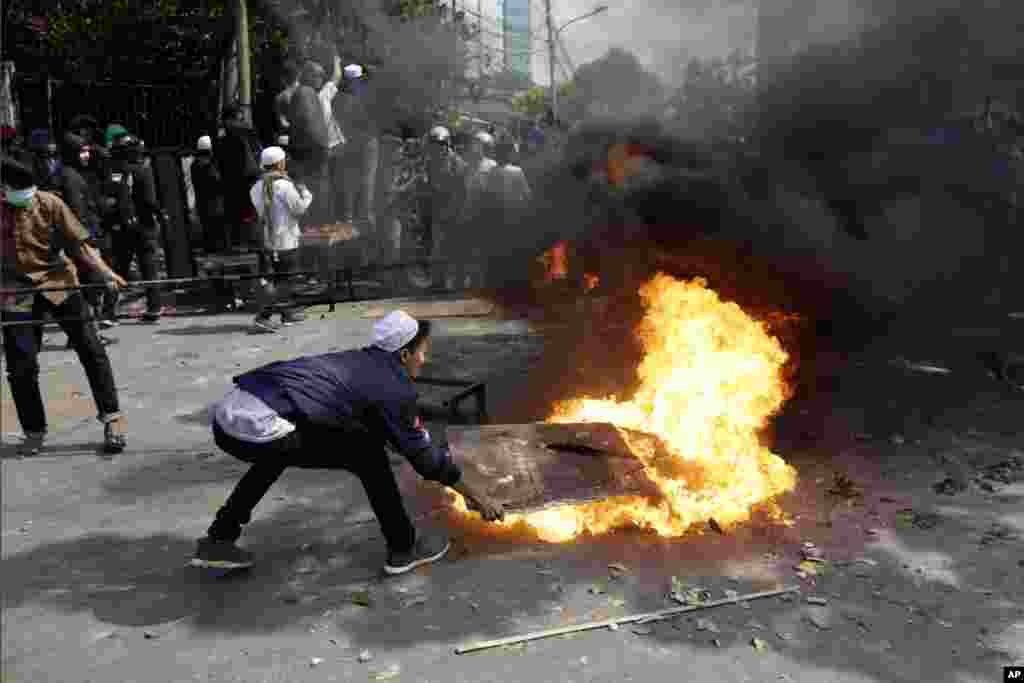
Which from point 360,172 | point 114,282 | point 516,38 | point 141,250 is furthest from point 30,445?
point 516,38

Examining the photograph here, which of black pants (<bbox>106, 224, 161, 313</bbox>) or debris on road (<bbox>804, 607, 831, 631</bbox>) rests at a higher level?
black pants (<bbox>106, 224, 161, 313</bbox>)

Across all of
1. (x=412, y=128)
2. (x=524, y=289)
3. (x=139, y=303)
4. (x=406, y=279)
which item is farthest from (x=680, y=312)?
(x=412, y=128)

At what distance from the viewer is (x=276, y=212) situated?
9617mm

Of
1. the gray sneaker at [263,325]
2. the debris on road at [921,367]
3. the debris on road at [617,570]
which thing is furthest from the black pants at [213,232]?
the debris on road at [617,570]

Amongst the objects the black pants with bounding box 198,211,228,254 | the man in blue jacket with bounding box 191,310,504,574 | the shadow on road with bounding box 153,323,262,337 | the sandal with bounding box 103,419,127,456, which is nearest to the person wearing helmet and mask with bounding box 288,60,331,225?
the black pants with bounding box 198,211,228,254

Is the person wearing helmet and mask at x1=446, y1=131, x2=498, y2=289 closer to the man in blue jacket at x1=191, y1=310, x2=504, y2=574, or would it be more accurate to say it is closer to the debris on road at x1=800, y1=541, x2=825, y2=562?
the man in blue jacket at x1=191, y1=310, x2=504, y2=574

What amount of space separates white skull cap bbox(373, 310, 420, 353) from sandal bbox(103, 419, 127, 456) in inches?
121

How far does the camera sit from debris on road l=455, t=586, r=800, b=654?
148 inches

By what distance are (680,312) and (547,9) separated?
341 inches

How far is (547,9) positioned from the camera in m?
14.0

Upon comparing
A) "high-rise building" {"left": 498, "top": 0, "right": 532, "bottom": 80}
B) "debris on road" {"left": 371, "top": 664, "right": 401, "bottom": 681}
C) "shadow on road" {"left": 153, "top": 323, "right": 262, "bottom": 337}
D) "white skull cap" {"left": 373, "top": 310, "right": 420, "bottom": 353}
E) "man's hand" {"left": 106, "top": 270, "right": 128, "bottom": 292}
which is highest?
"high-rise building" {"left": 498, "top": 0, "right": 532, "bottom": 80}

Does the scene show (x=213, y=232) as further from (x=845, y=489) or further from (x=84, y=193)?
(x=845, y=489)

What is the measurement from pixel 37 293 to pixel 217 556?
293 cm

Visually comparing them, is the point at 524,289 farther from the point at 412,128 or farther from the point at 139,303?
the point at 412,128
